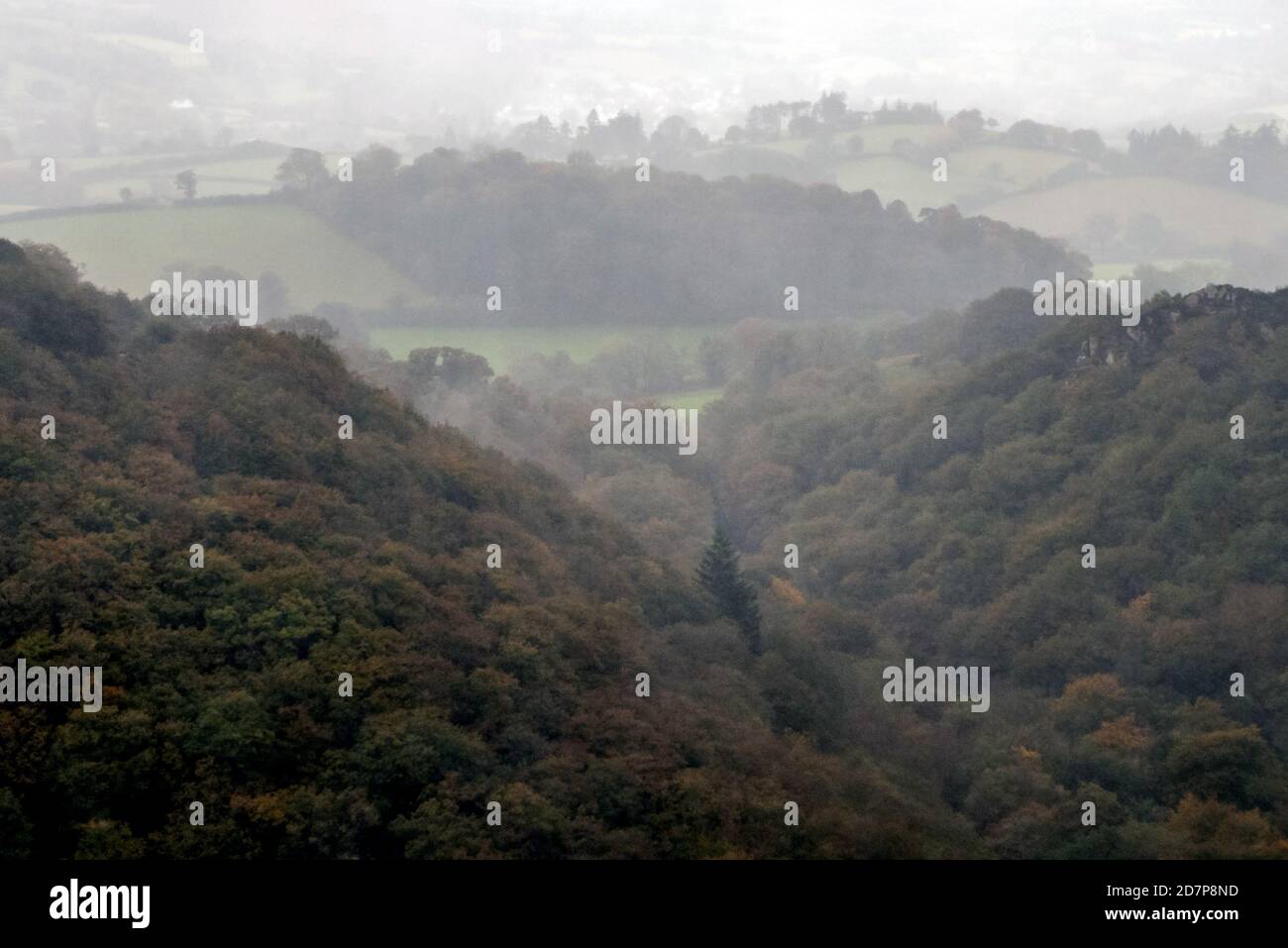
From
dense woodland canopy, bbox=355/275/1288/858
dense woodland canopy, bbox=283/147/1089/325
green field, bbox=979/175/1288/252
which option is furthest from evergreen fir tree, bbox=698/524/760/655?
green field, bbox=979/175/1288/252

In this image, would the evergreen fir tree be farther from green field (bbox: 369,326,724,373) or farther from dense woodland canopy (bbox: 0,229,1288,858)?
green field (bbox: 369,326,724,373)

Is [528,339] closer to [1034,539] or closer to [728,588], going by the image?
[1034,539]

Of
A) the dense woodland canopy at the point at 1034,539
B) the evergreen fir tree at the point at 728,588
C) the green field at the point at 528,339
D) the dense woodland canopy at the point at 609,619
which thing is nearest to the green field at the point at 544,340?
the green field at the point at 528,339

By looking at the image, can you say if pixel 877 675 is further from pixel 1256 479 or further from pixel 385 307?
pixel 385 307

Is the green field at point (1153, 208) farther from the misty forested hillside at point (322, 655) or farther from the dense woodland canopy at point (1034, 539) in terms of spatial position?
the misty forested hillside at point (322, 655)

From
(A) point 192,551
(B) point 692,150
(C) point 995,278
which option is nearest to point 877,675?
(A) point 192,551

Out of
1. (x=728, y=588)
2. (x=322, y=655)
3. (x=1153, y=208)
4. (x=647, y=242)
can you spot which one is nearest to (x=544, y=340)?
(x=647, y=242)
